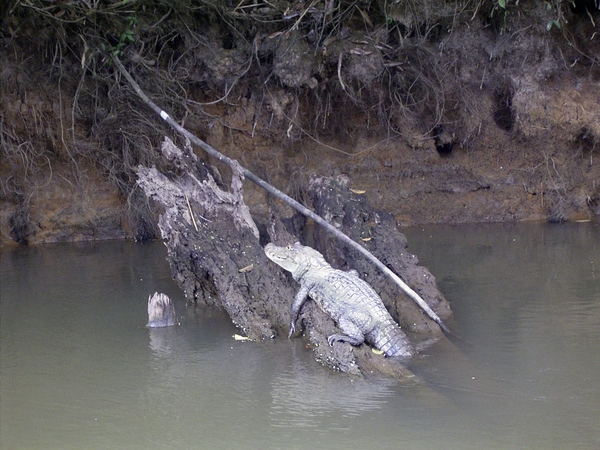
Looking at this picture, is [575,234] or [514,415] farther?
[575,234]

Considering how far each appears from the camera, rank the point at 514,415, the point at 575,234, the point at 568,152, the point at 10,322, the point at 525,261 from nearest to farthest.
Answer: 1. the point at 514,415
2. the point at 10,322
3. the point at 525,261
4. the point at 575,234
5. the point at 568,152

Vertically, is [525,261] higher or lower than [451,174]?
lower

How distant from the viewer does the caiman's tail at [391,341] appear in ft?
14.2

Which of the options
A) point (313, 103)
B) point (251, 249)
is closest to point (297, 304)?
point (251, 249)

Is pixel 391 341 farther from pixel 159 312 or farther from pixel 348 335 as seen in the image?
pixel 159 312

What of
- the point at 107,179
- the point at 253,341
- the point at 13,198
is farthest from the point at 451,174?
the point at 13,198

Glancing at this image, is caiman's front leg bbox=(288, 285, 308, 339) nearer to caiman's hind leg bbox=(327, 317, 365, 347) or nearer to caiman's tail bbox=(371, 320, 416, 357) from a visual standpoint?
caiman's hind leg bbox=(327, 317, 365, 347)

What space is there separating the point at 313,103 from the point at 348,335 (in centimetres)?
514

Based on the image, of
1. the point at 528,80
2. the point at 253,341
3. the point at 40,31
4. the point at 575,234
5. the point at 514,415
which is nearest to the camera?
the point at 514,415

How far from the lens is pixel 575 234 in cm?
791

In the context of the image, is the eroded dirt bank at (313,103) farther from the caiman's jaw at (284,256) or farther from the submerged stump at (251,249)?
the caiman's jaw at (284,256)

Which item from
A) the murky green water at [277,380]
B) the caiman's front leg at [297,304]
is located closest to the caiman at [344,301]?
the caiman's front leg at [297,304]

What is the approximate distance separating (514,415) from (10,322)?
151 inches

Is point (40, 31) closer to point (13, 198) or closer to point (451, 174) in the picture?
point (13, 198)
